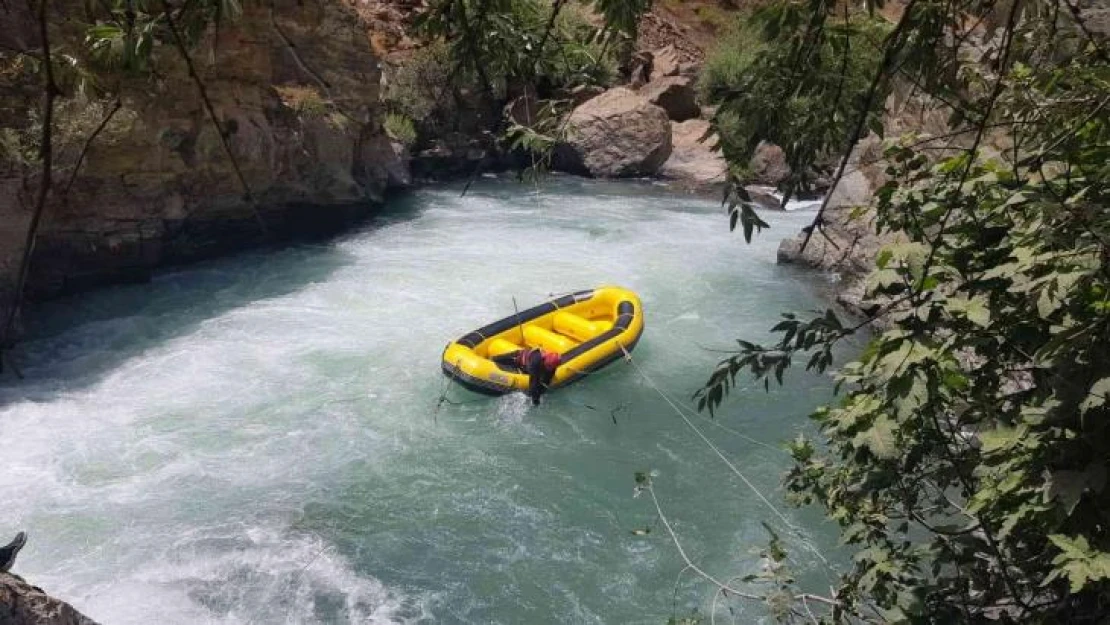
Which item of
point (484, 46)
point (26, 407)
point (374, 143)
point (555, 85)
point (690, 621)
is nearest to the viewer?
point (484, 46)

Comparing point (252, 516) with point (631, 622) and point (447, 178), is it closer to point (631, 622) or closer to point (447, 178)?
point (631, 622)

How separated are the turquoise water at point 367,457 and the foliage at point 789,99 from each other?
2.84 metres

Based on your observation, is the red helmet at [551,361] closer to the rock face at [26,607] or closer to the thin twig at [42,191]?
the rock face at [26,607]

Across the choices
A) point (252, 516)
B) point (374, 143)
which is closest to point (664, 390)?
point (252, 516)

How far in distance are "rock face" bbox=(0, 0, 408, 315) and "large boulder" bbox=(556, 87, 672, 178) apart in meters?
3.82

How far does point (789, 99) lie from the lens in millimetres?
1830

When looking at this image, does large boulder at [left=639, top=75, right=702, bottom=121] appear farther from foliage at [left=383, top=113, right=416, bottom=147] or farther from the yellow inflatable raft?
the yellow inflatable raft

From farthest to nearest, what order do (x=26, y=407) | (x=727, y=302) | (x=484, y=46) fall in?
1. (x=727, y=302)
2. (x=26, y=407)
3. (x=484, y=46)

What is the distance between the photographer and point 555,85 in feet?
7.16

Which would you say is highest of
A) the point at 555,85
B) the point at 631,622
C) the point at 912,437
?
the point at 555,85

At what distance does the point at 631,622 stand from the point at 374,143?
949 centimetres

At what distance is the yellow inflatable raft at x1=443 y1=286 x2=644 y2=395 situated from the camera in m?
7.23

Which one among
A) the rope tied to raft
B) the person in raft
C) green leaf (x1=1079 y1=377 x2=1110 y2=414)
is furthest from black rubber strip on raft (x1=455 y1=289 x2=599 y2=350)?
green leaf (x1=1079 y1=377 x2=1110 y2=414)

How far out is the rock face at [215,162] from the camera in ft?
27.3
